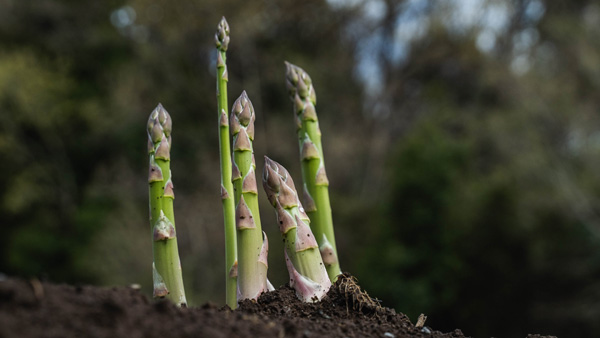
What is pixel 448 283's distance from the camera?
62.2 feet

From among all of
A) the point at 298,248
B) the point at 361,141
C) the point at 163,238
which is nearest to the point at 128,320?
the point at 163,238

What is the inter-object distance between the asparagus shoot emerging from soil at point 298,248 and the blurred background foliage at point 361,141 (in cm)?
1536

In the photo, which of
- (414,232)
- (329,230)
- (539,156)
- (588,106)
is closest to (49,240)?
(414,232)

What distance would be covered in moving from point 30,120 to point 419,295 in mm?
16521

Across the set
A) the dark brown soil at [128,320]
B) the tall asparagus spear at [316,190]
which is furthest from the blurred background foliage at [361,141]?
the dark brown soil at [128,320]

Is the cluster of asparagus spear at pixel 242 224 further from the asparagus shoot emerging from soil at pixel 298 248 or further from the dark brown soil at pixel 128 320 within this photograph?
the dark brown soil at pixel 128 320

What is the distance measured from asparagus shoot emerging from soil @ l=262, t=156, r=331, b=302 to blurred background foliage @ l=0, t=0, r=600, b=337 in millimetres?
15358

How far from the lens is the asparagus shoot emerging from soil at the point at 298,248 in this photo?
243 cm

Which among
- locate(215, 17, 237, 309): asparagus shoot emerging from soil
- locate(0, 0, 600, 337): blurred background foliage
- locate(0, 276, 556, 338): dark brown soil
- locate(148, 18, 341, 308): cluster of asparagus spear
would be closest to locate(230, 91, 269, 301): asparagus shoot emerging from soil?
locate(148, 18, 341, 308): cluster of asparagus spear

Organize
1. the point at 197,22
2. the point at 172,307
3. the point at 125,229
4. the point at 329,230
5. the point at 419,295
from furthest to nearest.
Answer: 1. the point at 197,22
2. the point at 125,229
3. the point at 419,295
4. the point at 329,230
5. the point at 172,307

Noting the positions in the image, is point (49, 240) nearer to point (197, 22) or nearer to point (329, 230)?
point (197, 22)

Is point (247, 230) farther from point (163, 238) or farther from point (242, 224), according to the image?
point (163, 238)

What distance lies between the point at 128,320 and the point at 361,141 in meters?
24.2

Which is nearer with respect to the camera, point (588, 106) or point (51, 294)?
point (51, 294)
